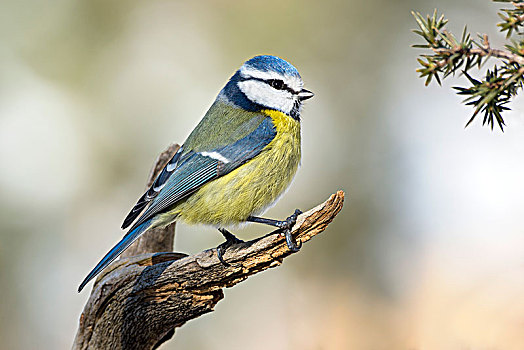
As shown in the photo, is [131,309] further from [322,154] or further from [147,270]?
[322,154]

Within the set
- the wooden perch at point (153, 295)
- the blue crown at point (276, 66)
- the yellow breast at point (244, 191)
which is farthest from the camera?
the blue crown at point (276, 66)

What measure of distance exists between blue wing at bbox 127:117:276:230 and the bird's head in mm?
114

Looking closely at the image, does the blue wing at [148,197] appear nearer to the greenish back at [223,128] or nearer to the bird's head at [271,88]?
the greenish back at [223,128]

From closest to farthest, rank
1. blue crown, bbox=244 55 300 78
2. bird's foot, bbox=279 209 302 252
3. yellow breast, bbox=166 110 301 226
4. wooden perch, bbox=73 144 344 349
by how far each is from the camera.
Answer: bird's foot, bbox=279 209 302 252
wooden perch, bbox=73 144 344 349
yellow breast, bbox=166 110 301 226
blue crown, bbox=244 55 300 78

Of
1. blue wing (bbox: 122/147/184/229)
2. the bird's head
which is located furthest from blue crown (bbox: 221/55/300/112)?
blue wing (bbox: 122/147/184/229)

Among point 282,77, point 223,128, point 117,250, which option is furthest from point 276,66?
point 117,250

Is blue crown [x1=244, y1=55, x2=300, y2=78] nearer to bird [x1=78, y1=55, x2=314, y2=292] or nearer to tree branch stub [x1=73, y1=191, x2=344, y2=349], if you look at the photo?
bird [x1=78, y1=55, x2=314, y2=292]

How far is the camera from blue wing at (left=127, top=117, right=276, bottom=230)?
52.5 inches

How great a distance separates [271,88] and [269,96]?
0.02m

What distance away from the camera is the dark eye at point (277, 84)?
147 cm

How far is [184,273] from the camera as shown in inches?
49.1

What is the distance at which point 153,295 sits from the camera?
1285 millimetres

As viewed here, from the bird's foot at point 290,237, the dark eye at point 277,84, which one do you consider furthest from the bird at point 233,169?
the bird's foot at point 290,237

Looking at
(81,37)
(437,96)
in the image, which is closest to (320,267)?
(437,96)
